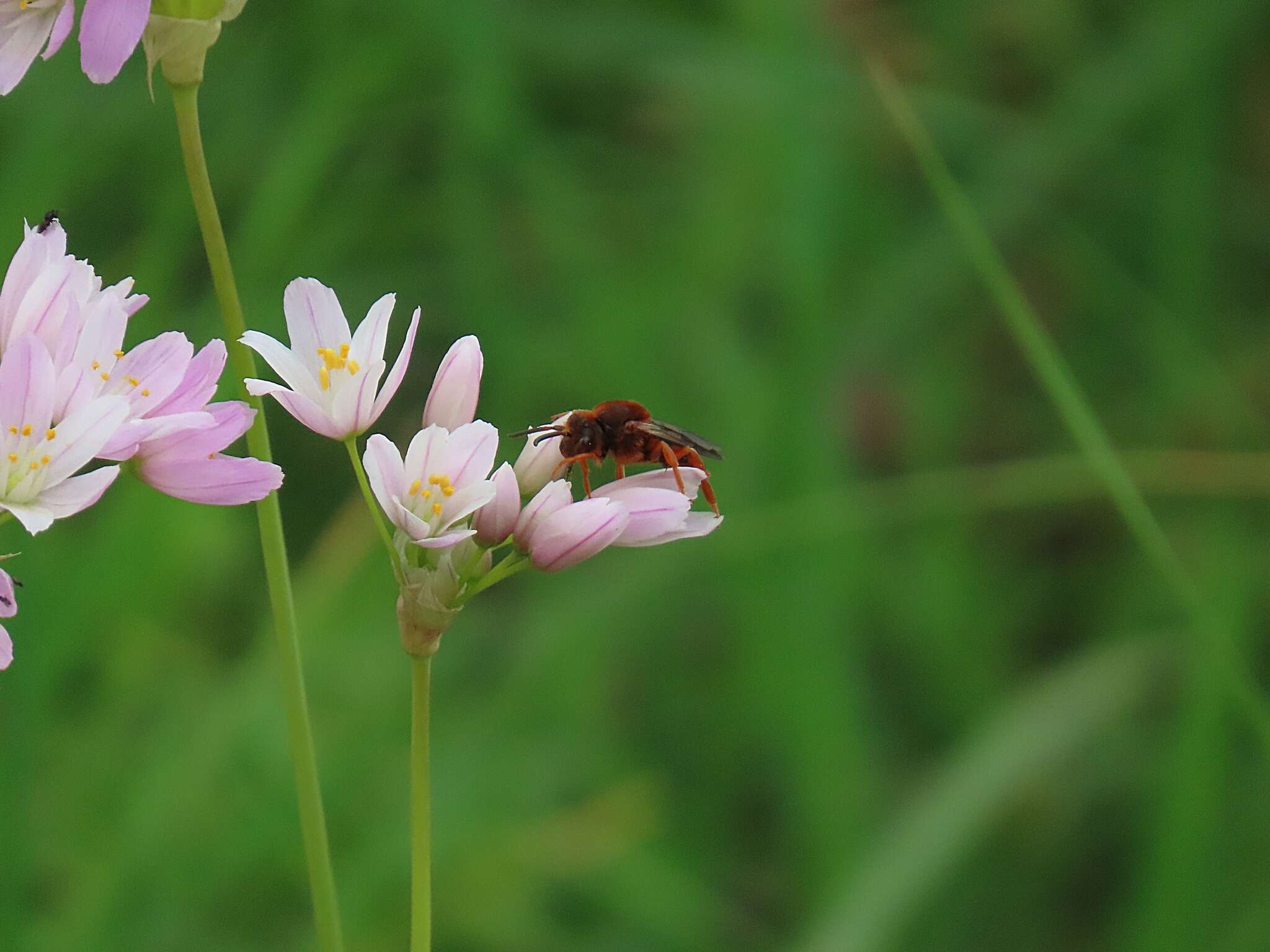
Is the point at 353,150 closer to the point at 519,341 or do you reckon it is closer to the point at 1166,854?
the point at 519,341

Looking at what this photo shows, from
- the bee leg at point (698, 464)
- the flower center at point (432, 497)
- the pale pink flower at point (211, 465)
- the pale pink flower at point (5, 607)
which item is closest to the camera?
the pale pink flower at point (5, 607)

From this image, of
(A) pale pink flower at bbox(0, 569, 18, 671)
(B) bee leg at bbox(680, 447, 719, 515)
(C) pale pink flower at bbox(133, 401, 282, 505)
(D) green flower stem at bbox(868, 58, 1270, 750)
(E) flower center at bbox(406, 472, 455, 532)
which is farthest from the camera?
(D) green flower stem at bbox(868, 58, 1270, 750)

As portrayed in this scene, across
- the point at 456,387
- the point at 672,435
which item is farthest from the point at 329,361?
the point at 672,435

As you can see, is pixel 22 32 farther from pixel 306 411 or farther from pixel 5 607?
pixel 5 607

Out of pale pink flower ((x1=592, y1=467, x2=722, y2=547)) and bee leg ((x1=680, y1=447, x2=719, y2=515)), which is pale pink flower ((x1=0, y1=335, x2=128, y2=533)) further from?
bee leg ((x1=680, y1=447, x2=719, y2=515))

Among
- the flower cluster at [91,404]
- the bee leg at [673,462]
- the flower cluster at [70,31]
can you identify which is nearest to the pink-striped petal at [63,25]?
the flower cluster at [70,31]

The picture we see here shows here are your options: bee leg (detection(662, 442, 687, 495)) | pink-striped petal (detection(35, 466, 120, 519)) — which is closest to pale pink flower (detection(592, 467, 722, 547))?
bee leg (detection(662, 442, 687, 495))

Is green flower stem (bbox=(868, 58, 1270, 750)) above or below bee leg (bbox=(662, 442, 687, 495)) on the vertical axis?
above

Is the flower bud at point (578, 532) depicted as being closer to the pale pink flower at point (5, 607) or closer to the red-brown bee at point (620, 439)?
the red-brown bee at point (620, 439)
